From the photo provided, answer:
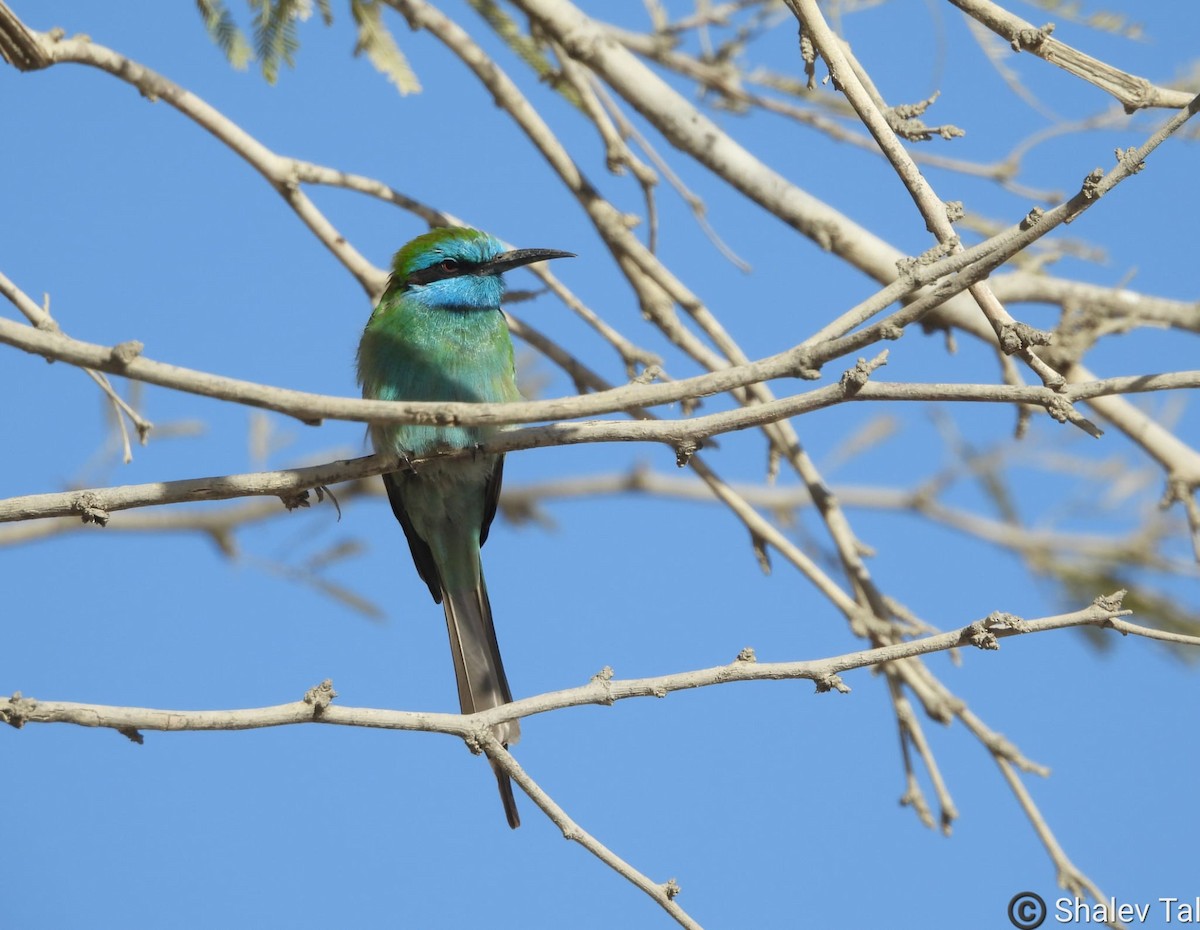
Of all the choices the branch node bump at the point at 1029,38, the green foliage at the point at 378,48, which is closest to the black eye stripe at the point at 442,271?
the green foliage at the point at 378,48

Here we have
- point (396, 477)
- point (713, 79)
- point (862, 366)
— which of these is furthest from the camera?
point (713, 79)

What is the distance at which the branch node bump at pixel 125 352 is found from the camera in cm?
166

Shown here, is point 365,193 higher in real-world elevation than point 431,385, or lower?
→ higher

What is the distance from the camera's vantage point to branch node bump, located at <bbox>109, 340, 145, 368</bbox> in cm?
166

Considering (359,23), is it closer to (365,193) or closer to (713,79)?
(365,193)

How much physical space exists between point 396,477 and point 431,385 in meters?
0.29

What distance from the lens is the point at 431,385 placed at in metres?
3.48

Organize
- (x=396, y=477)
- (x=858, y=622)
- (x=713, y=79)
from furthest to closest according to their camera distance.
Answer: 1. (x=713, y=79)
2. (x=396, y=477)
3. (x=858, y=622)

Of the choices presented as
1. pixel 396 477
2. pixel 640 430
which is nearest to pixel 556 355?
pixel 396 477

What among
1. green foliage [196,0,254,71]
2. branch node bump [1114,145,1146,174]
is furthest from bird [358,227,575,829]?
branch node bump [1114,145,1146,174]

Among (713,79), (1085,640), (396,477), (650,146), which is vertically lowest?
(1085,640)

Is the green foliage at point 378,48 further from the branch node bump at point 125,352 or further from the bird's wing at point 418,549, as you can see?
the branch node bump at point 125,352

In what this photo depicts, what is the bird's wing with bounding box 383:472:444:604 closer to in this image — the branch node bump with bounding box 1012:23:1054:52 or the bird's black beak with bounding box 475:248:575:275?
the bird's black beak with bounding box 475:248:575:275

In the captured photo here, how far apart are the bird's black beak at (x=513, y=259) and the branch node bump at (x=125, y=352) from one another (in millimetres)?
2058
